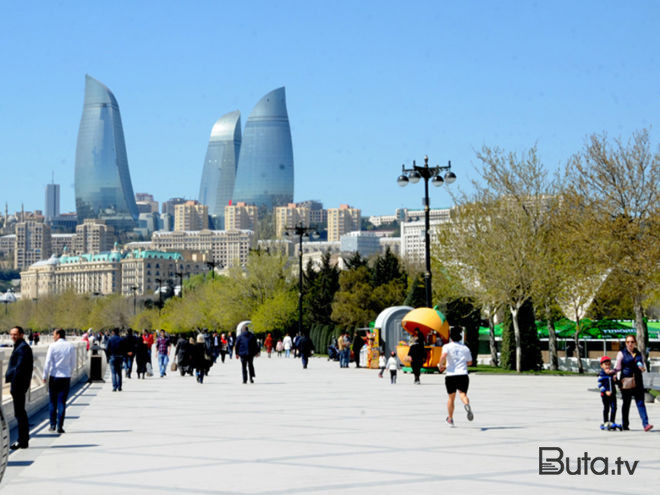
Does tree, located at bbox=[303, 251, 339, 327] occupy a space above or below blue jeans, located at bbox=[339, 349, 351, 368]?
above

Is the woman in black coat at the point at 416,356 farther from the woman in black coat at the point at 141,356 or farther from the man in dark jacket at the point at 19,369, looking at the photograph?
the man in dark jacket at the point at 19,369

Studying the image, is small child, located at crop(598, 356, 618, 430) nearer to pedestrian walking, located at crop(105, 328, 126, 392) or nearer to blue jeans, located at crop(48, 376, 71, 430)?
blue jeans, located at crop(48, 376, 71, 430)

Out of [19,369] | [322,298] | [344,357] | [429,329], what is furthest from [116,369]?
[322,298]

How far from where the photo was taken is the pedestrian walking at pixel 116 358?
1058 inches

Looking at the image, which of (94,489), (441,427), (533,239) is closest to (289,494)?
(94,489)

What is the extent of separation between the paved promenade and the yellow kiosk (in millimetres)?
10073

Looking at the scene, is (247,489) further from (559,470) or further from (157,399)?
(157,399)

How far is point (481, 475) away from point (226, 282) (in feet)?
243

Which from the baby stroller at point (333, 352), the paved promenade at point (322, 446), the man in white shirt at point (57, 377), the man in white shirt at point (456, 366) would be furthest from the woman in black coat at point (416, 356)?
the baby stroller at point (333, 352)

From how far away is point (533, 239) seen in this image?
39438 millimetres

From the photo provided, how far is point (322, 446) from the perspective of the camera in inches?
546

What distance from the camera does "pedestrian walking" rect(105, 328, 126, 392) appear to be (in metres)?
26.9

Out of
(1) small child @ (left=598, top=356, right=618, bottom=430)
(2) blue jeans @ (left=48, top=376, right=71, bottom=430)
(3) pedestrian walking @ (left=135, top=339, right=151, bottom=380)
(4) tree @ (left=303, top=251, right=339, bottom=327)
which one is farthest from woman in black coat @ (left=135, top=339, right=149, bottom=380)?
(4) tree @ (left=303, top=251, right=339, bottom=327)

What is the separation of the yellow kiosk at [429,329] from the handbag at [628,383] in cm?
1753
